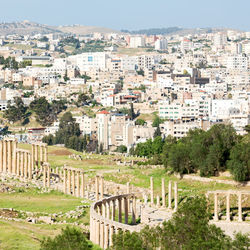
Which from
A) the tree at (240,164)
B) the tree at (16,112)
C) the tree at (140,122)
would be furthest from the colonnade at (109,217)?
the tree at (16,112)

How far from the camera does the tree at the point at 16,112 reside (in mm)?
131250

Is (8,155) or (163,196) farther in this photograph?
(8,155)

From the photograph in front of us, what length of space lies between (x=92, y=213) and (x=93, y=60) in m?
148

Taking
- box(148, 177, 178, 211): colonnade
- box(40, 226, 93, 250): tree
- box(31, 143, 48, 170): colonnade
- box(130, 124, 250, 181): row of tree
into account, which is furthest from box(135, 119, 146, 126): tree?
box(40, 226, 93, 250): tree

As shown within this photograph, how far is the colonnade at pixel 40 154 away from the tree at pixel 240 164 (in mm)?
22340

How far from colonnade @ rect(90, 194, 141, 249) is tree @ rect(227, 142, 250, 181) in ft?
21.8

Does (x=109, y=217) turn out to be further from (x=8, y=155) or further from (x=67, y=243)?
(x=8, y=155)

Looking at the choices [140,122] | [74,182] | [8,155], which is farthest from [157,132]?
[74,182]

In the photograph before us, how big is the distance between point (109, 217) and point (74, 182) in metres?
14.8

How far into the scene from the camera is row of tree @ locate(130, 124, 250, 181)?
52.1m

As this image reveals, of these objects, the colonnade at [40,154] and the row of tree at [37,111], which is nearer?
the colonnade at [40,154]

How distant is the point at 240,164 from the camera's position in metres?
51.7

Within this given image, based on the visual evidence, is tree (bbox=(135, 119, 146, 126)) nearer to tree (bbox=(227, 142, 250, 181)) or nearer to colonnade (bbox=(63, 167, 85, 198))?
colonnade (bbox=(63, 167, 85, 198))

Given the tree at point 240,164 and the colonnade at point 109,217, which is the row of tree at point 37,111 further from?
the tree at point 240,164
